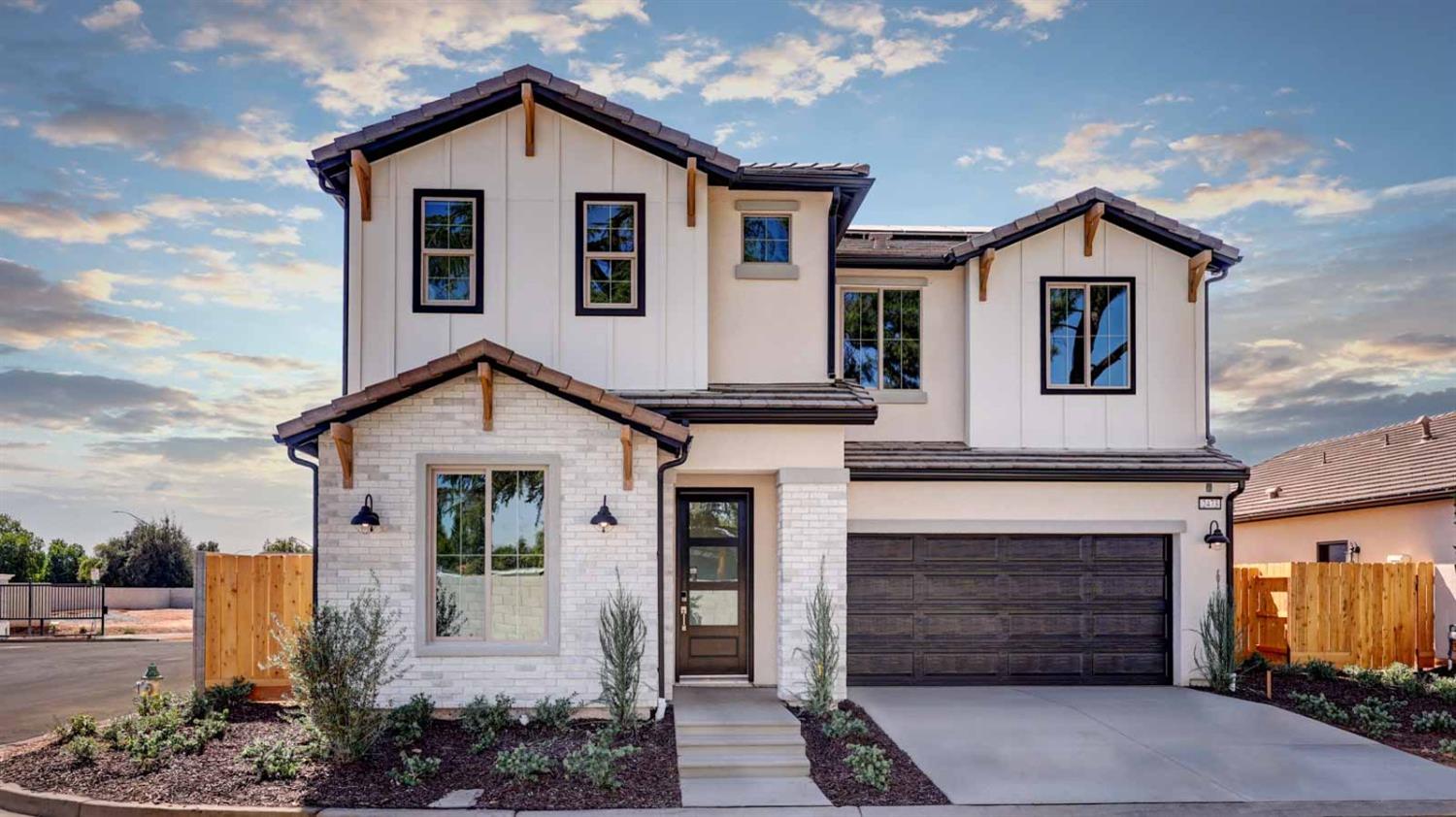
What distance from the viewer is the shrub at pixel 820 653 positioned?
11328mm

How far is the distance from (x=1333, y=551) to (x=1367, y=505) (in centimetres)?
179

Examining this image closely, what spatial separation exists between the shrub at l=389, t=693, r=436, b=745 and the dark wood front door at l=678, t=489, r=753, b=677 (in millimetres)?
3233

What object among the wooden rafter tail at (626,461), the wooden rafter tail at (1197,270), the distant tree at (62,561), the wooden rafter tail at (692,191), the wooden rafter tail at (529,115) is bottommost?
the distant tree at (62,561)

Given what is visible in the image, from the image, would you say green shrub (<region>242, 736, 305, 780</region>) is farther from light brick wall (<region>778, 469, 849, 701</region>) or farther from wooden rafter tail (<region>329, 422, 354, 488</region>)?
light brick wall (<region>778, 469, 849, 701</region>)

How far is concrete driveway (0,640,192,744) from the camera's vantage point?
43.8ft

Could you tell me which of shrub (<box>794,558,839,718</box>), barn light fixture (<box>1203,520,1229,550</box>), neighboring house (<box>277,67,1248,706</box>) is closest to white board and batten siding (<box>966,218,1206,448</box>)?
neighboring house (<box>277,67,1248,706</box>)

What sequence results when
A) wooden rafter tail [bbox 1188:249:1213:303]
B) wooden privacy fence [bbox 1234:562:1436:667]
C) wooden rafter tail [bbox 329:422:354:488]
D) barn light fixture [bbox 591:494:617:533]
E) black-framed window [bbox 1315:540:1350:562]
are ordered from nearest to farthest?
wooden rafter tail [bbox 329:422:354:488] → barn light fixture [bbox 591:494:617:533] → wooden rafter tail [bbox 1188:249:1213:303] → wooden privacy fence [bbox 1234:562:1436:667] → black-framed window [bbox 1315:540:1350:562]

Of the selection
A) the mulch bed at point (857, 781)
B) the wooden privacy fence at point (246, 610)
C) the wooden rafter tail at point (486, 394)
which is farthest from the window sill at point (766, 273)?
the wooden privacy fence at point (246, 610)

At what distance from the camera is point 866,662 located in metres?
14.0

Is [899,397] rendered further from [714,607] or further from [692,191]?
[692,191]

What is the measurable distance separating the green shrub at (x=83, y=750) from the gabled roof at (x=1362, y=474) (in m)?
17.4

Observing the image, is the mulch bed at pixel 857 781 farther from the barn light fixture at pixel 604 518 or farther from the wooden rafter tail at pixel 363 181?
the wooden rafter tail at pixel 363 181

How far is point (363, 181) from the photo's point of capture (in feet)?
41.0

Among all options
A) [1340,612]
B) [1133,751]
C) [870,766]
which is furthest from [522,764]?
[1340,612]
